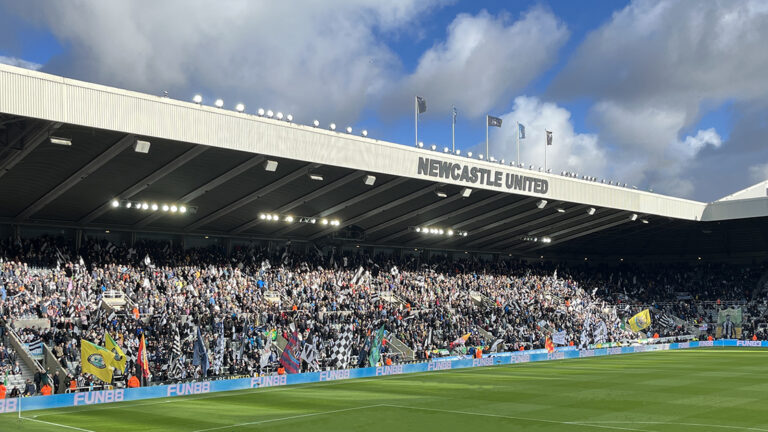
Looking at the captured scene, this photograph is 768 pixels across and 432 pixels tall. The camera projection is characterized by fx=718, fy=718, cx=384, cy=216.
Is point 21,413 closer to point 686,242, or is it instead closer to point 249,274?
point 249,274

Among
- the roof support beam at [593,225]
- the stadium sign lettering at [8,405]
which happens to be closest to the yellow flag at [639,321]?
the roof support beam at [593,225]

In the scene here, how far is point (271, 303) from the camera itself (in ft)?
141

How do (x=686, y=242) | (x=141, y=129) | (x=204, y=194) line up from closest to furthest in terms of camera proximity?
(x=141, y=129)
(x=204, y=194)
(x=686, y=242)

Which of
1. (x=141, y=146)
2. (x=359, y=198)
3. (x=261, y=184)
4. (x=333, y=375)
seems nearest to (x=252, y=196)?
(x=261, y=184)

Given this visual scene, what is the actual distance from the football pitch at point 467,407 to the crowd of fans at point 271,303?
5455 millimetres

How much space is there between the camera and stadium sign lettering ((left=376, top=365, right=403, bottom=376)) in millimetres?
38469

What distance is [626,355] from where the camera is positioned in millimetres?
53062

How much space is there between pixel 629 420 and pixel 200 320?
2342 centimetres

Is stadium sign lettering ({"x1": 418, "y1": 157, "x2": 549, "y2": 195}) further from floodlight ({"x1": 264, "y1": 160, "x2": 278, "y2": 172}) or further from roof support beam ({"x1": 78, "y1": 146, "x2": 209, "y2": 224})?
roof support beam ({"x1": 78, "y1": 146, "x2": 209, "y2": 224})

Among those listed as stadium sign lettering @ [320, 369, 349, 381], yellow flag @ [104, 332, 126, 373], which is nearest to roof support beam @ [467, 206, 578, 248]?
stadium sign lettering @ [320, 369, 349, 381]

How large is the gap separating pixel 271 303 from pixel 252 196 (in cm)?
648

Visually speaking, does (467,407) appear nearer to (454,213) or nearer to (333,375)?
(333,375)

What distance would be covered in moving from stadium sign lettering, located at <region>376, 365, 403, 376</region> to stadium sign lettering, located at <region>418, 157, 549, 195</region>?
37.6 feet

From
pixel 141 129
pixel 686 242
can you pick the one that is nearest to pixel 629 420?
pixel 141 129
